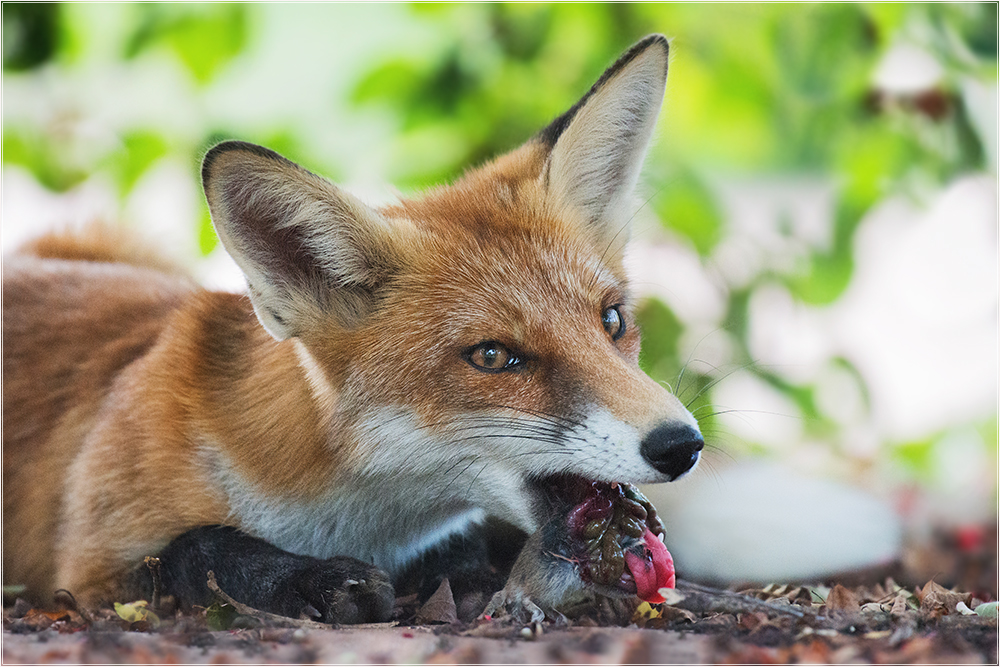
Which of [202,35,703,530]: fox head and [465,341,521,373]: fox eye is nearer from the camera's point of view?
[202,35,703,530]: fox head

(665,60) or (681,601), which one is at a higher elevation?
(665,60)

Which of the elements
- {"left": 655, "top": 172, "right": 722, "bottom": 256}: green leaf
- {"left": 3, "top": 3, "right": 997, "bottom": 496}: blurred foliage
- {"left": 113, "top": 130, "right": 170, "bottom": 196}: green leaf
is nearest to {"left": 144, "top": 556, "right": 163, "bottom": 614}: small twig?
{"left": 3, "top": 3, "right": 997, "bottom": 496}: blurred foliage

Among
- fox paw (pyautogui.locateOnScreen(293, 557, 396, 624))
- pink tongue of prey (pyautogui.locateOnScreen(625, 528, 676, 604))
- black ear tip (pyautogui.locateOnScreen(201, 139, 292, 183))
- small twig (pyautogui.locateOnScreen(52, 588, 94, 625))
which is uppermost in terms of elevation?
black ear tip (pyautogui.locateOnScreen(201, 139, 292, 183))

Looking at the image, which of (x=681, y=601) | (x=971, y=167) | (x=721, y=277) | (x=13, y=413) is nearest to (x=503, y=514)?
(x=681, y=601)

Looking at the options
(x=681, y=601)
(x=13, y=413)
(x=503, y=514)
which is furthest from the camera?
(x=13, y=413)

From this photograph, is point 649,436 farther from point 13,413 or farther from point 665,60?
point 13,413

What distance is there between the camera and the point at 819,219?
496cm

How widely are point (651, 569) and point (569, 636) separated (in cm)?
35

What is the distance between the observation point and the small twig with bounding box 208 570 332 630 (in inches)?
87.7

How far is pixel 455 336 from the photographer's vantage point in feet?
7.98

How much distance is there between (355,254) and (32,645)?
1220mm

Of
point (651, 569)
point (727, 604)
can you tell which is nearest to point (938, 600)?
point (727, 604)

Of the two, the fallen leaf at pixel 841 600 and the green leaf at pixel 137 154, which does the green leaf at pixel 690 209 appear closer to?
the fallen leaf at pixel 841 600

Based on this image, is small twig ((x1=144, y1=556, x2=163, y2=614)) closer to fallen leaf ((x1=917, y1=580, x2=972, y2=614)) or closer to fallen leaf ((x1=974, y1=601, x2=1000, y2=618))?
fallen leaf ((x1=917, y1=580, x2=972, y2=614))
